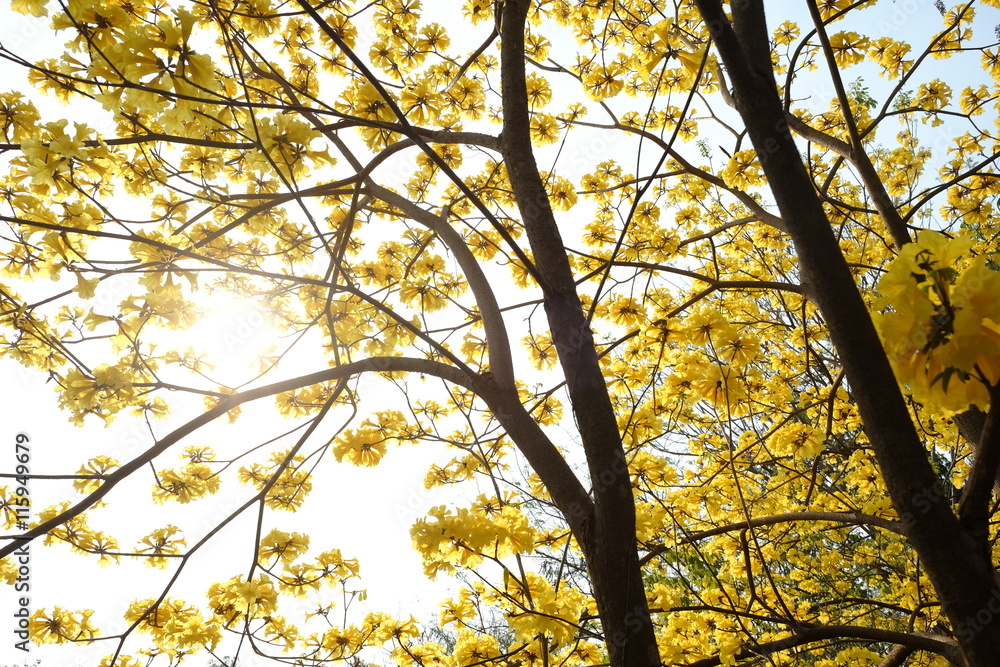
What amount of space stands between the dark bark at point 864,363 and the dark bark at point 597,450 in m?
0.53

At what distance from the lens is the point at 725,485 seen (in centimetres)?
303

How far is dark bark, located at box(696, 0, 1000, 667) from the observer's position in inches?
22.0

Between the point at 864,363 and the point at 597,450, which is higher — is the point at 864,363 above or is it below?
below

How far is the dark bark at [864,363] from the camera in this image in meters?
0.56

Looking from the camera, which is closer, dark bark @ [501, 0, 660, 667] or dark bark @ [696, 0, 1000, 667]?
dark bark @ [696, 0, 1000, 667]

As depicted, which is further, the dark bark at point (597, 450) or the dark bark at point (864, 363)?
the dark bark at point (597, 450)

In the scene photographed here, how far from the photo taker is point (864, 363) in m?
0.65

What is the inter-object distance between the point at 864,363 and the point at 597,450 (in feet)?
2.09

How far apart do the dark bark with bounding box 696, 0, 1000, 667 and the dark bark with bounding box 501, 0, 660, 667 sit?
528 mm

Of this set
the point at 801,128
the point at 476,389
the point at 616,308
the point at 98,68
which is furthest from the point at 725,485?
the point at 98,68

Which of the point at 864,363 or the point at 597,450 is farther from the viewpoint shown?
the point at 597,450

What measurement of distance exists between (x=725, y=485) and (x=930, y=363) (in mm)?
2641

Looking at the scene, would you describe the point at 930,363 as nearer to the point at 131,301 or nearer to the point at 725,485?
the point at 131,301

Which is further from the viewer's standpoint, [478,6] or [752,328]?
[752,328]
